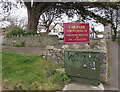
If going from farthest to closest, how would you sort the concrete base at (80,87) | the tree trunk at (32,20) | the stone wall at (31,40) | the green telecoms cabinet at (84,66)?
the tree trunk at (32,20) → the stone wall at (31,40) → the green telecoms cabinet at (84,66) → the concrete base at (80,87)

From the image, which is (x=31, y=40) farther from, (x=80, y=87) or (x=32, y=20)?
(x=80, y=87)

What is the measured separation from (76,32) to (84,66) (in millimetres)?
2705

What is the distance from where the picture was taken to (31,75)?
16.4 ft

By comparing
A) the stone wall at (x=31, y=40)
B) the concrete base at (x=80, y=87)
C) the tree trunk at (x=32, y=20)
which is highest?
the tree trunk at (x=32, y=20)

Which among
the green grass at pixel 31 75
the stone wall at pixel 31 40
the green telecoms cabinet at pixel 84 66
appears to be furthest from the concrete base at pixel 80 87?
the stone wall at pixel 31 40

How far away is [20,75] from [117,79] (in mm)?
3722

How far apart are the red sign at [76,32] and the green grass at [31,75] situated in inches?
68.7

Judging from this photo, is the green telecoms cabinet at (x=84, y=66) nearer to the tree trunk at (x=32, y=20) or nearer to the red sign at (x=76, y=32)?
the red sign at (x=76, y=32)

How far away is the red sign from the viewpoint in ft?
22.2

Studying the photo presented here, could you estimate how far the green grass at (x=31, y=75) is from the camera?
4.40 m

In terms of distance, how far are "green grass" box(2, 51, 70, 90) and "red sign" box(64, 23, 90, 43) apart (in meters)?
1.75

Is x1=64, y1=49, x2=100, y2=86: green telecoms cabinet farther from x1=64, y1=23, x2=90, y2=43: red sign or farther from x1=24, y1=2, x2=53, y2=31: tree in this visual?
x1=24, y1=2, x2=53, y2=31: tree

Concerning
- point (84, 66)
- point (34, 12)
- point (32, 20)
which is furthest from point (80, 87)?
point (34, 12)

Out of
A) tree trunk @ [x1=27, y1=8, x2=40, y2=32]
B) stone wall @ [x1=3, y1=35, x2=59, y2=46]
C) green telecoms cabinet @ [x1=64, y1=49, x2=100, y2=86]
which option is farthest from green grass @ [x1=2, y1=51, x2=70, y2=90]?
tree trunk @ [x1=27, y1=8, x2=40, y2=32]
